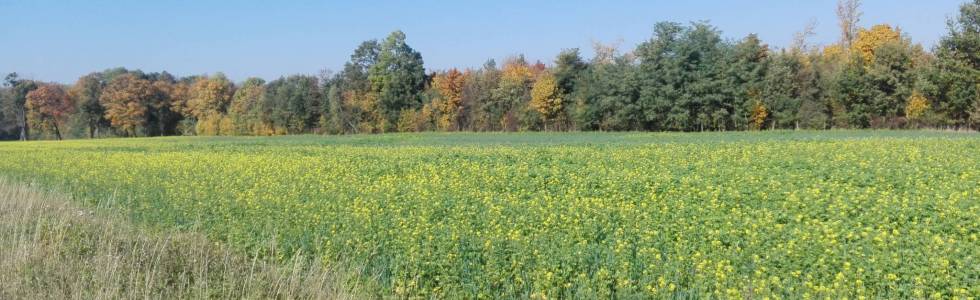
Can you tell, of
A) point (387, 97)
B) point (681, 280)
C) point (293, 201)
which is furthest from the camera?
point (387, 97)

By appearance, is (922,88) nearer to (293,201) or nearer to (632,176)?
(632,176)

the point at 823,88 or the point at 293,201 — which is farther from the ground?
the point at 823,88

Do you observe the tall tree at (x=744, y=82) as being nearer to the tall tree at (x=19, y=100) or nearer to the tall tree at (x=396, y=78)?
the tall tree at (x=396, y=78)

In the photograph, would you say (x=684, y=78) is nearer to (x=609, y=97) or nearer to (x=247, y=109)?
(x=609, y=97)

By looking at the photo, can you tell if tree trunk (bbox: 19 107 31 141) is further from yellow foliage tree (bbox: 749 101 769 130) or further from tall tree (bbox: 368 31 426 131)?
yellow foliage tree (bbox: 749 101 769 130)

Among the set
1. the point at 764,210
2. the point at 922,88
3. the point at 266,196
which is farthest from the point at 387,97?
the point at 764,210

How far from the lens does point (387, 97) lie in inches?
3056

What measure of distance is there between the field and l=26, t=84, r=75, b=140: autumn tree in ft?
278

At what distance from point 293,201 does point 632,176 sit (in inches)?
272

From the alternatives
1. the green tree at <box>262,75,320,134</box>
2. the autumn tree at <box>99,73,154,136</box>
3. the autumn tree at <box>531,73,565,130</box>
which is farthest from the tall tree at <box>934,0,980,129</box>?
the autumn tree at <box>99,73,154,136</box>

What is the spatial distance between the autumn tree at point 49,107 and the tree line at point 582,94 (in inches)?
7.1

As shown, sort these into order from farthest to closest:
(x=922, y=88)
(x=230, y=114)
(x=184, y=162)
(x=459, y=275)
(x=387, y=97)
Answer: (x=230, y=114) < (x=387, y=97) < (x=922, y=88) < (x=184, y=162) < (x=459, y=275)

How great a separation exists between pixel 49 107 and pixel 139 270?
97.9 metres

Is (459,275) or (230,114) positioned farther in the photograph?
(230,114)
